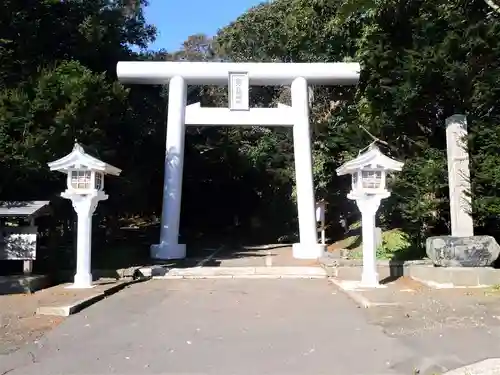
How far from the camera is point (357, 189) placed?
12430 millimetres

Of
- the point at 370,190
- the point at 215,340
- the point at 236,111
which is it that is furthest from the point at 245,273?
the point at 215,340

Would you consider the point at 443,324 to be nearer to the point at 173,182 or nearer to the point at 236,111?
the point at 173,182

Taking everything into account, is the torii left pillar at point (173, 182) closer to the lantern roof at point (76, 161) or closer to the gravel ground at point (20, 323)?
the lantern roof at point (76, 161)

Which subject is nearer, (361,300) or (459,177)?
→ (361,300)

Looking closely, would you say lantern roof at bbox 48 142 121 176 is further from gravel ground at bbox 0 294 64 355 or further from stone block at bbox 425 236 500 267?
stone block at bbox 425 236 500 267

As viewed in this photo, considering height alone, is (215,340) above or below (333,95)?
below

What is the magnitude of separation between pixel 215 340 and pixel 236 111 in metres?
13.5

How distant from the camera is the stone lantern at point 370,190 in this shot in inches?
474

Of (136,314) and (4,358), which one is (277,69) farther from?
(4,358)

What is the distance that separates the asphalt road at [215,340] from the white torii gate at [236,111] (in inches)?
323

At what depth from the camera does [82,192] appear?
41.1 feet

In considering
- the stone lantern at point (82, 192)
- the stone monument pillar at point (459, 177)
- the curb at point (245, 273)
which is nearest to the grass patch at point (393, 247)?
the curb at point (245, 273)

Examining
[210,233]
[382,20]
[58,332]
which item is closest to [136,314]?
[58,332]

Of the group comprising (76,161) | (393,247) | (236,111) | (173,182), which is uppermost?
(236,111)
